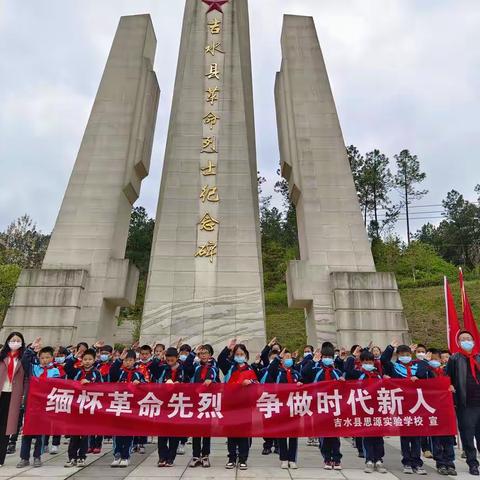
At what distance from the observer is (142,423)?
5270mm

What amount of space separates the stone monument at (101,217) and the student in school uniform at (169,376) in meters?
6.34

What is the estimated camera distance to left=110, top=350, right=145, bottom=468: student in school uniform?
5.27 metres

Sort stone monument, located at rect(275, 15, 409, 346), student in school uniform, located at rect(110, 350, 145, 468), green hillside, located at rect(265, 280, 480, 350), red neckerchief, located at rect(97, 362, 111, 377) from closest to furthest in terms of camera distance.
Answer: student in school uniform, located at rect(110, 350, 145, 468)
red neckerchief, located at rect(97, 362, 111, 377)
stone monument, located at rect(275, 15, 409, 346)
green hillside, located at rect(265, 280, 480, 350)

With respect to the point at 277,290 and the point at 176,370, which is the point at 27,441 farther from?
the point at 277,290

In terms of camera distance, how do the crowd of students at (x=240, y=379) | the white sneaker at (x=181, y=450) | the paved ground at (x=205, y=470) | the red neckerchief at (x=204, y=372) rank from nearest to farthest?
the paved ground at (x=205, y=470) → the crowd of students at (x=240, y=379) → the red neckerchief at (x=204, y=372) → the white sneaker at (x=181, y=450)

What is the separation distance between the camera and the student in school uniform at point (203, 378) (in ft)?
17.3

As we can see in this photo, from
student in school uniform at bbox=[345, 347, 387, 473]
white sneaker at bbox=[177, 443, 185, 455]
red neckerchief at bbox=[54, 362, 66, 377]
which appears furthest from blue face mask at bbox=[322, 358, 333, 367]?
red neckerchief at bbox=[54, 362, 66, 377]

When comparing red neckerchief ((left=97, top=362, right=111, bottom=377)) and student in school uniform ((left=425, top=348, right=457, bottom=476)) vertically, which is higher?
red neckerchief ((left=97, top=362, right=111, bottom=377))

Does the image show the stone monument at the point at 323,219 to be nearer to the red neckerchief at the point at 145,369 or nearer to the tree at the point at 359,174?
the red neckerchief at the point at 145,369

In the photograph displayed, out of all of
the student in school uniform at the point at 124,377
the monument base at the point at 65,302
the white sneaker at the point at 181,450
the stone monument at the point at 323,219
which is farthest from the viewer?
the stone monument at the point at 323,219

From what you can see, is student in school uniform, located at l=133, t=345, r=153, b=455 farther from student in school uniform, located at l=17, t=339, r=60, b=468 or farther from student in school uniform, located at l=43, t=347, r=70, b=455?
student in school uniform, located at l=17, t=339, r=60, b=468

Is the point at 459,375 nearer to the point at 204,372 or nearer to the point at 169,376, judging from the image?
the point at 204,372

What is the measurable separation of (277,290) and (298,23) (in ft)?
60.9

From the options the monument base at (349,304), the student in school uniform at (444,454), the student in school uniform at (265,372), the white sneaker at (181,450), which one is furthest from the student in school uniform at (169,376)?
the monument base at (349,304)
